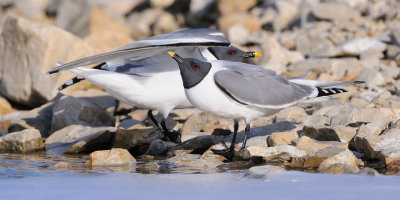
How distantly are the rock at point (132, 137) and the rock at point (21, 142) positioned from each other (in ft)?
2.71

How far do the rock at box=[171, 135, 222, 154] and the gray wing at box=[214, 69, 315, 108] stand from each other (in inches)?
33.4

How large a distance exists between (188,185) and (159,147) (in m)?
2.15

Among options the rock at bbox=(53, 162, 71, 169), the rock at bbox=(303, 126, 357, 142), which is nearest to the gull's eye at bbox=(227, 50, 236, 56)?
the rock at bbox=(303, 126, 357, 142)

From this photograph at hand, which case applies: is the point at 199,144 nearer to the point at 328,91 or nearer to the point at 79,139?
the point at 328,91

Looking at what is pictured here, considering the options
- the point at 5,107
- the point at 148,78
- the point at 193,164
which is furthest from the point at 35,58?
the point at 193,164

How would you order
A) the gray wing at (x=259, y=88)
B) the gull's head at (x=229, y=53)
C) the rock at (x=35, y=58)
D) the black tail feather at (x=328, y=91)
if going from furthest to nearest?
the rock at (x=35, y=58)
the gull's head at (x=229, y=53)
the black tail feather at (x=328, y=91)
the gray wing at (x=259, y=88)

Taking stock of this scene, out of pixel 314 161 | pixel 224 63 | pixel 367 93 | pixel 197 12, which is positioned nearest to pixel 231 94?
pixel 224 63

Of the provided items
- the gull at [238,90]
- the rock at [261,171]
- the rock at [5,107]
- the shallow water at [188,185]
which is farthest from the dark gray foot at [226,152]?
the rock at [5,107]

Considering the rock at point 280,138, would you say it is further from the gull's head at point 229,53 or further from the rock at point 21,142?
the rock at point 21,142

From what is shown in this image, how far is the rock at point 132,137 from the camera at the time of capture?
660 centimetres

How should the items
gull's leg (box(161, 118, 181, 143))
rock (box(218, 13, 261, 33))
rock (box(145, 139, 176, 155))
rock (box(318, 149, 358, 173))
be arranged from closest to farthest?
rock (box(318, 149, 358, 173)) → rock (box(145, 139, 176, 155)) → gull's leg (box(161, 118, 181, 143)) → rock (box(218, 13, 261, 33))

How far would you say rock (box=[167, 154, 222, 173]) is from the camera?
16.9 ft

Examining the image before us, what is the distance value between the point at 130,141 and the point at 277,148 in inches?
73.4

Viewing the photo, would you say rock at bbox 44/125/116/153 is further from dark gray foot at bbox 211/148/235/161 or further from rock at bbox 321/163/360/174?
rock at bbox 321/163/360/174
